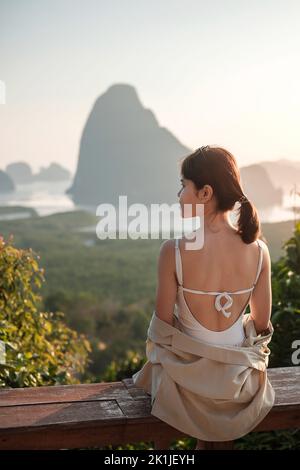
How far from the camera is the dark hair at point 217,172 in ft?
5.62

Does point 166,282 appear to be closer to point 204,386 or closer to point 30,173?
point 204,386

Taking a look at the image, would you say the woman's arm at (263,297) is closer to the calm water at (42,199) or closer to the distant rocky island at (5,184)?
the calm water at (42,199)

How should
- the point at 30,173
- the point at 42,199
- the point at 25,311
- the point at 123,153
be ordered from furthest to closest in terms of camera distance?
the point at 30,173 < the point at 123,153 < the point at 42,199 < the point at 25,311

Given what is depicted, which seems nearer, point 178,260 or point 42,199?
point 178,260

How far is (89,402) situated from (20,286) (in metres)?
1.36

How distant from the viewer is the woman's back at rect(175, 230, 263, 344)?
174 cm

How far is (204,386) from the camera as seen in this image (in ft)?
5.74

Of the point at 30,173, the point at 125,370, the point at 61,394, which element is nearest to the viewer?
the point at 61,394

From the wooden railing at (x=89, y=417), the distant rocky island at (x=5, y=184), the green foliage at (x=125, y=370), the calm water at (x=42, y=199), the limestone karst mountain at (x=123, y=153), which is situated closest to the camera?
the wooden railing at (x=89, y=417)

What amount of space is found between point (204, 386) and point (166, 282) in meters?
0.33

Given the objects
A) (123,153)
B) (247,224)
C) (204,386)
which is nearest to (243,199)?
(247,224)

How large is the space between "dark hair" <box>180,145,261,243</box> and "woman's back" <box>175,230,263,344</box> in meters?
0.12

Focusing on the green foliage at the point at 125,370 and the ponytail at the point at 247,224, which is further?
the green foliage at the point at 125,370

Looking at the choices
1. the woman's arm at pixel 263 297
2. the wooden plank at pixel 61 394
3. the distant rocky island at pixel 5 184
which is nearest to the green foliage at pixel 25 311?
the wooden plank at pixel 61 394
